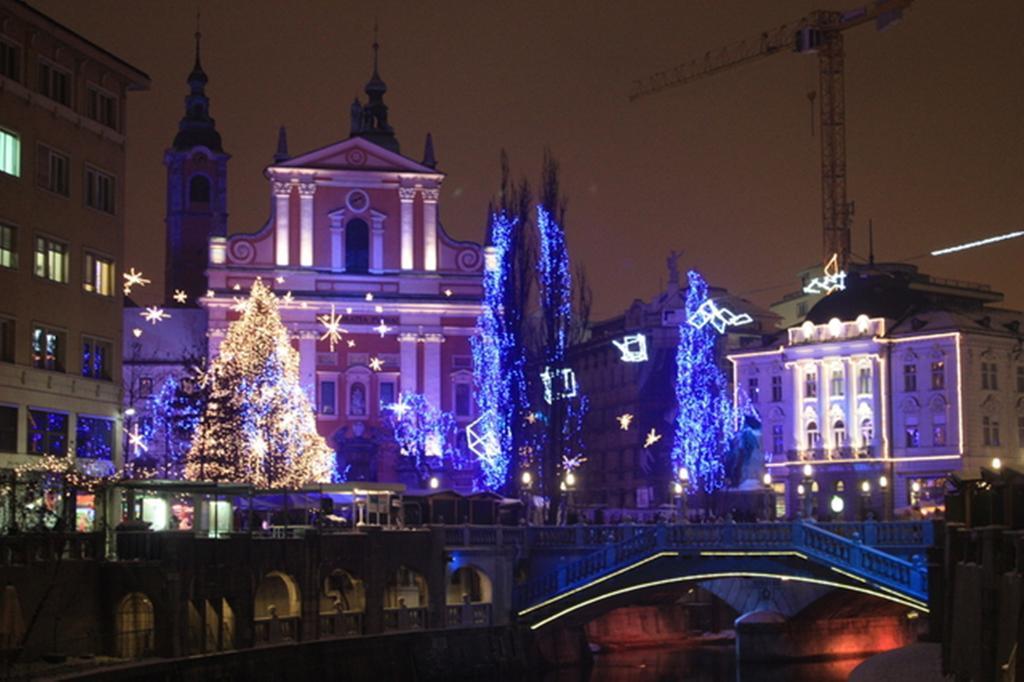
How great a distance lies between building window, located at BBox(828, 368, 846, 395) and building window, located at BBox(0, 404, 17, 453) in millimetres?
64624

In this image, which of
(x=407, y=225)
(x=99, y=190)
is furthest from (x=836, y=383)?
(x=99, y=190)

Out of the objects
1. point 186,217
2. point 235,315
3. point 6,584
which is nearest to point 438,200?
point 235,315

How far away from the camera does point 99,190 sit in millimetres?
68688

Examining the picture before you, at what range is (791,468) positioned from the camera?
119 metres

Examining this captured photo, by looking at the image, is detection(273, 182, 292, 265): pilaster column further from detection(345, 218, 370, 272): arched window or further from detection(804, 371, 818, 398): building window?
detection(804, 371, 818, 398): building window

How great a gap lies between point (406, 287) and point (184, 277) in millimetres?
38600

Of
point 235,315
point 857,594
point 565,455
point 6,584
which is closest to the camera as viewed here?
point 6,584

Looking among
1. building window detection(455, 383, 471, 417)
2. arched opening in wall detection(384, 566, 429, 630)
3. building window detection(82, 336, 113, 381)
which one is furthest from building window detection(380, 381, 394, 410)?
building window detection(82, 336, 113, 381)

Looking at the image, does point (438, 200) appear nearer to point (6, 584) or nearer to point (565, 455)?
point (565, 455)

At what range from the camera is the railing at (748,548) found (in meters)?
63.7

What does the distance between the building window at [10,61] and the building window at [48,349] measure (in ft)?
26.8

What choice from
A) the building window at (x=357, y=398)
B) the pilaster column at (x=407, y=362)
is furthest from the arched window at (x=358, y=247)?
the building window at (x=357, y=398)

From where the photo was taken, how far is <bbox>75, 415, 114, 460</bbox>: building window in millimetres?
67562

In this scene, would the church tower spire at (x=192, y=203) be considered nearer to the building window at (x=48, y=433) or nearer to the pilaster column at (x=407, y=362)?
the pilaster column at (x=407, y=362)
